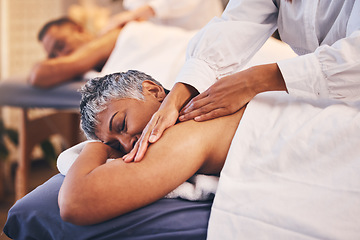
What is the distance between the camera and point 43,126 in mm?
2738

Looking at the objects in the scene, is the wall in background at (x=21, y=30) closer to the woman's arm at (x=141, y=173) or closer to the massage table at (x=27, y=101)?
the massage table at (x=27, y=101)

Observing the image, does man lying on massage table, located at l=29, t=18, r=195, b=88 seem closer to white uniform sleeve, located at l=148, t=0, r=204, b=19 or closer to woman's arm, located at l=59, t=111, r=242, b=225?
white uniform sleeve, located at l=148, t=0, r=204, b=19

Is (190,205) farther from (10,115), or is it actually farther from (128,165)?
(10,115)

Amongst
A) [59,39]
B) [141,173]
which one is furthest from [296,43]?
[59,39]

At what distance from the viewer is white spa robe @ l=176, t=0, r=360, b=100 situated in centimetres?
98

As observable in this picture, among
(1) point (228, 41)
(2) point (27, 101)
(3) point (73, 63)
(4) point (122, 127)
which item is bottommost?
(2) point (27, 101)

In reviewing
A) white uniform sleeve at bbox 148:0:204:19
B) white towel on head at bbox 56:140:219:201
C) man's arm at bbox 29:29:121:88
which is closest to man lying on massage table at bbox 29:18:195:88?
man's arm at bbox 29:29:121:88

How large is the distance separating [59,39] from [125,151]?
1.86m

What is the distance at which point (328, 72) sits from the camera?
98 centimetres

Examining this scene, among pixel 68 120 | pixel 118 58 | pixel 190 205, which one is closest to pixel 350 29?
pixel 190 205

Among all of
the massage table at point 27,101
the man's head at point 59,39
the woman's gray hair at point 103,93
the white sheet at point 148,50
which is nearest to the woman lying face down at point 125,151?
the woman's gray hair at point 103,93

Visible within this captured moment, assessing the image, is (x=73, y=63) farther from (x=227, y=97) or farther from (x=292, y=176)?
(x=292, y=176)

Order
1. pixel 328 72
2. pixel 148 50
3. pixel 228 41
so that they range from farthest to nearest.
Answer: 1. pixel 148 50
2. pixel 228 41
3. pixel 328 72

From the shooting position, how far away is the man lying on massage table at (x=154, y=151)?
0.83 m
